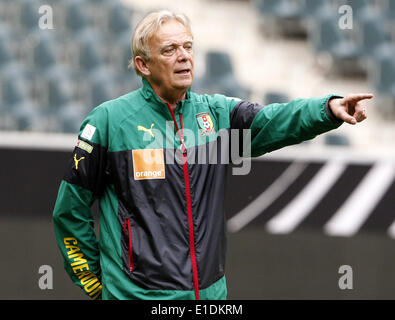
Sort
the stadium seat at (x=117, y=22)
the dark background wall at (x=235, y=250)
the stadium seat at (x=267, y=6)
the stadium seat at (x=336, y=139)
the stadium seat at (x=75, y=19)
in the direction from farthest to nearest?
the stadium seat at (x=267, y=6)
the stadium seat at (x=117, y=22)
the stadium seat at (x=75, y=19)
the stadium seat at (x=336, y=139)
the dark background wall at (x=235, y=250)

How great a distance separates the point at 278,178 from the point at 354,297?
81 cm

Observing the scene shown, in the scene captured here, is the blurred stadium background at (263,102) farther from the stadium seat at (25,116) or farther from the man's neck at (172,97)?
the man's neck at (172,97)

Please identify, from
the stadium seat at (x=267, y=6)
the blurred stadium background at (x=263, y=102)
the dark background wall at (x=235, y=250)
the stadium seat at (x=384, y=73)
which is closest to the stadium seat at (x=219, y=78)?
the blurred stadium background at (x=263, y=102)

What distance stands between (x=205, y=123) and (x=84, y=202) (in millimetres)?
447

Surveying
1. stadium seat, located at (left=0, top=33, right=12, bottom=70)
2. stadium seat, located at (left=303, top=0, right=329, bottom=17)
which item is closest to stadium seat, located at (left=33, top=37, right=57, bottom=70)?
stadium seat, located at (left=0, top=33, right=12, bottom=70)

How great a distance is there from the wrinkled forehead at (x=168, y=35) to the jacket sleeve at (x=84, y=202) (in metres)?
0.27

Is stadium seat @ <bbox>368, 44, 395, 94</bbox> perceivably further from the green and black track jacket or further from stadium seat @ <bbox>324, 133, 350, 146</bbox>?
the green and black track jacket

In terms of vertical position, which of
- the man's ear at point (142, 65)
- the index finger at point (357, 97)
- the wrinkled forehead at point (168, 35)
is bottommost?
the index finger at point (357, 97)

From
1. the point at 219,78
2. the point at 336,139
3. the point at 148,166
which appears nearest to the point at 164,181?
the point at 148,166

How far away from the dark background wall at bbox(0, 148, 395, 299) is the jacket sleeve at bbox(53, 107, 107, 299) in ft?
7.19

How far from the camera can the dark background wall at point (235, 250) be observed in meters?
4.75

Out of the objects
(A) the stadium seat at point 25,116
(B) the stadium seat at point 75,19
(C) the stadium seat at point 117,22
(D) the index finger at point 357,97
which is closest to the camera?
(D) the index finger at point 357,97

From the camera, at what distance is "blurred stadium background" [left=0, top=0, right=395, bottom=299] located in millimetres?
4773

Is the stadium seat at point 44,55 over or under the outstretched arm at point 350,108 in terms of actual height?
over
